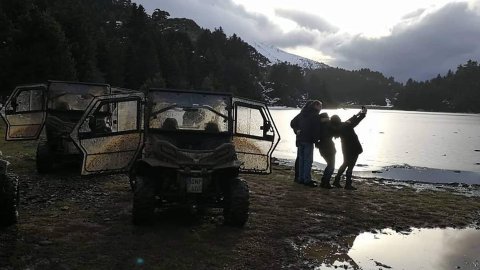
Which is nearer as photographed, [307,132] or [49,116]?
[307,132]

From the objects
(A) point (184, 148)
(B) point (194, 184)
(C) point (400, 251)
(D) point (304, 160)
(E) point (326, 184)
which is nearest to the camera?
(B) point (194, 184)

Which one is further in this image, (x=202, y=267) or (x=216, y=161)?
(x=216, y=161)

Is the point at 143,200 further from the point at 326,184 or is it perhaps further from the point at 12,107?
the point at 12,107

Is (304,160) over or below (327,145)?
below

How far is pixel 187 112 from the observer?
811cm

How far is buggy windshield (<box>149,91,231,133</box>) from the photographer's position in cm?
802

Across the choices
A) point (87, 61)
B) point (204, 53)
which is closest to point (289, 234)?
point (87, 61)

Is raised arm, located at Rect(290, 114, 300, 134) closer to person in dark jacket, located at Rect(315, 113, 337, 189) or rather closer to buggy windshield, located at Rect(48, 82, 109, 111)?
person in dark jacket, located at Rect(315, 113, 337, 189)

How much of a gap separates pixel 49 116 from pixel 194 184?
24.0ft

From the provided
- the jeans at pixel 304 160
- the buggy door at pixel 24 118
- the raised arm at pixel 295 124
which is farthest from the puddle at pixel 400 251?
the buggy door at pixel 24 118

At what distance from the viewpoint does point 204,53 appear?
132500 mm

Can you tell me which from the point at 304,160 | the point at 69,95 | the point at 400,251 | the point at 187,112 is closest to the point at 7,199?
the point at 187,112

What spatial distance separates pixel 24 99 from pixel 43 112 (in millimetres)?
651

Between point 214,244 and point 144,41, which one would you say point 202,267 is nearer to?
point 214,244
